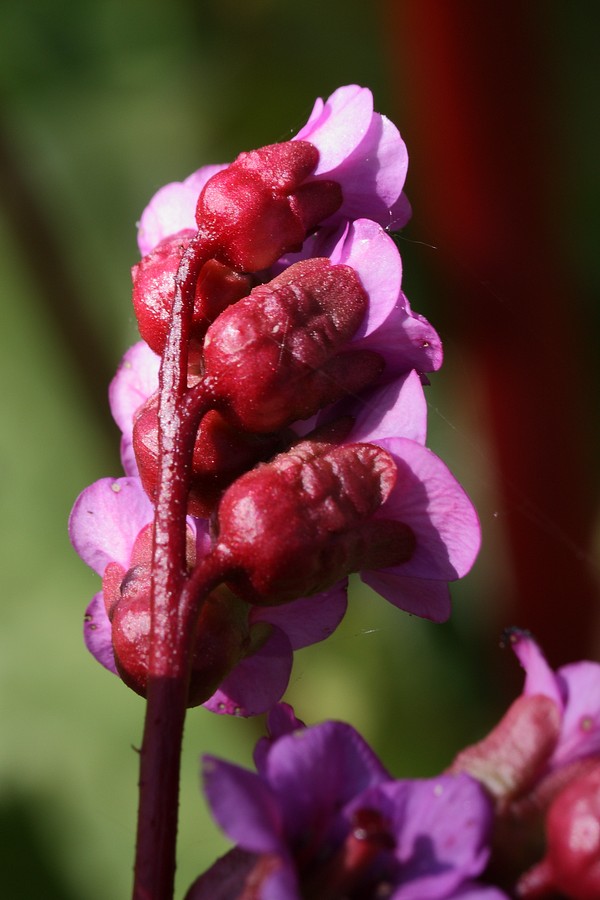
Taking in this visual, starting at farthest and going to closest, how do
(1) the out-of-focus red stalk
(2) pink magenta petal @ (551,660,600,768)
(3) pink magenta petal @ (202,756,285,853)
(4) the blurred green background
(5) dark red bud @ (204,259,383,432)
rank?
1. (4) the blurred green background
2. (1) the out-of-focus red stalk
3. (5) dark red bud @ (204,259,383,432)
4. (2) pink magenta petal @ (551,660,600,768)
5. (3) pink magenta petal @ (202,756,285,853)

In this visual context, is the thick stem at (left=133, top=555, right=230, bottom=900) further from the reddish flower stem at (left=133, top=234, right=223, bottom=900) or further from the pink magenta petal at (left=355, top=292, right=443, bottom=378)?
the pink magenta petal at (left=355, top=292, right=443, bottom=378)

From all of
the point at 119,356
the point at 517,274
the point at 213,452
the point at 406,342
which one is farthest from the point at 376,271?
the point at 119,356

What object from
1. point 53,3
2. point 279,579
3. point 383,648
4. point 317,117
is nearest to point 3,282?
point 53,3

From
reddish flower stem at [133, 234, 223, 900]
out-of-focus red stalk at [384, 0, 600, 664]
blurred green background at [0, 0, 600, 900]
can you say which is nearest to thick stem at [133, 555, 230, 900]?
reddish flower stem at [133, 234, 223, 900]

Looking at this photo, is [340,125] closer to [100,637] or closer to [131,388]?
[131,388]

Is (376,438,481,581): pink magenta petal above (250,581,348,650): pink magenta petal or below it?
above

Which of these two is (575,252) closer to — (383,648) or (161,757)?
(383,648)

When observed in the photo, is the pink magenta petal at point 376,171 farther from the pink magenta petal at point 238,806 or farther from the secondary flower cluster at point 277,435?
the pink magenta petal at point 238,806
